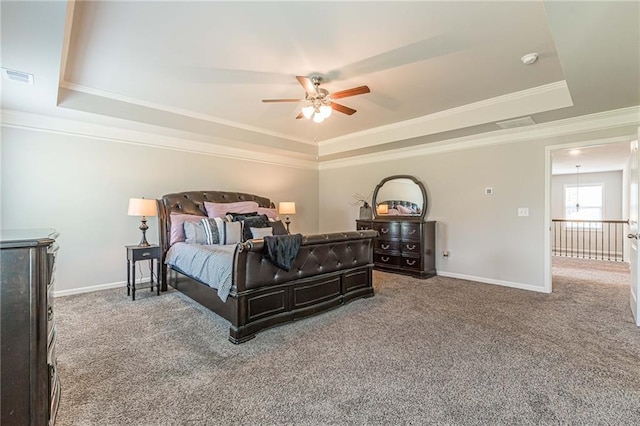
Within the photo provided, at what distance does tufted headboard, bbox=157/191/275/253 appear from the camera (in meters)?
4.42

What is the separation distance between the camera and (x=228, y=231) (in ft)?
13.9

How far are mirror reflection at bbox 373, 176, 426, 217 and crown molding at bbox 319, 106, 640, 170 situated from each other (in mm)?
509

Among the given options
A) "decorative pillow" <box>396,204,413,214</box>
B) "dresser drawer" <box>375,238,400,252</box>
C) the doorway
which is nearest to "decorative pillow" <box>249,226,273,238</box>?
"dresser drawer" <box>375,238,400,252</box>

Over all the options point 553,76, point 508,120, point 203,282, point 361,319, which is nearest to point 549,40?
point 553,76

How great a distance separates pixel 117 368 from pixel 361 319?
2174 millimetres

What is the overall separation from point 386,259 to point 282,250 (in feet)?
10.4

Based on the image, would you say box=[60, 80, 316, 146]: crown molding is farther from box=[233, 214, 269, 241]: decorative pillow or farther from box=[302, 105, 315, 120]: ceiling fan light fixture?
box=[302, 105, 315, 120]: ceiling fan light fixture

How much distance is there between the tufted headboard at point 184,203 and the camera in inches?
174

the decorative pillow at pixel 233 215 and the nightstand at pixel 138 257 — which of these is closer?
the nightstand at pixel 138 257

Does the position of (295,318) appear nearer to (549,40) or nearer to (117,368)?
(117,368)

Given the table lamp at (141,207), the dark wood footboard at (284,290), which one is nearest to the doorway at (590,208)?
the dark wood footboard at (284,290)

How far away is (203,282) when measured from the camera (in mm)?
3211

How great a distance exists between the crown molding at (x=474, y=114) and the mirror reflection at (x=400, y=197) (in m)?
→ 0.96

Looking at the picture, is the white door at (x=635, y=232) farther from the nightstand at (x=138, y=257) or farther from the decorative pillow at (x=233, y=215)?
the nightstand at (x=138, y=257)
